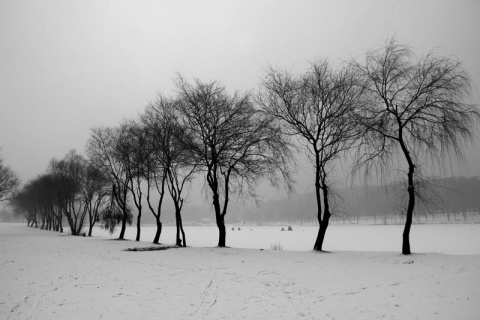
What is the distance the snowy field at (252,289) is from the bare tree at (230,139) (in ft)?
29.5

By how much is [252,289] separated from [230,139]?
13.9 metres

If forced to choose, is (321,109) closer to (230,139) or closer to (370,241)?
(230,139)

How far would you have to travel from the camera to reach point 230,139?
2250 cm

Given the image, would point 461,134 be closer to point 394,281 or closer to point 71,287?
point 394,281

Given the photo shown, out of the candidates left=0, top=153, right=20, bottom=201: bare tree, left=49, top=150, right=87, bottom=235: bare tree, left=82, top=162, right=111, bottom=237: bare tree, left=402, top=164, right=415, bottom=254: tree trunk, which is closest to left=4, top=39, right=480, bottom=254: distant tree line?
left=402, top=164, right=415, bottom=254: tree trunk

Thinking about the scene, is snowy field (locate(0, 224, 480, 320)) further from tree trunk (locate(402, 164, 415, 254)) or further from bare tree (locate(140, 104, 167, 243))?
bare tree (locate(140, 104, 167, 243))

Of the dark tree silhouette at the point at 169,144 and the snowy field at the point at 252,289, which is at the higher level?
the dark tree silhouette at the point at 169,144

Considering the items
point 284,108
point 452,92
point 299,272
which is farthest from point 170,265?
point 452,92

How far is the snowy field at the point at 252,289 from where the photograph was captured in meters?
7.74

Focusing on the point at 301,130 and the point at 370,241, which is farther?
the point at 370,241

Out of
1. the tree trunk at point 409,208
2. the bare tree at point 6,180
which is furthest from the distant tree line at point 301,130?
the bare tree at point 6,180

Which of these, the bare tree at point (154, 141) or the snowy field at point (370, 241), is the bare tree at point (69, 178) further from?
the bare tree at point (154, 141)

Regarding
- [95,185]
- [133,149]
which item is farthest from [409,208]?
[95,185]

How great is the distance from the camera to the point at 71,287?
417 inches
